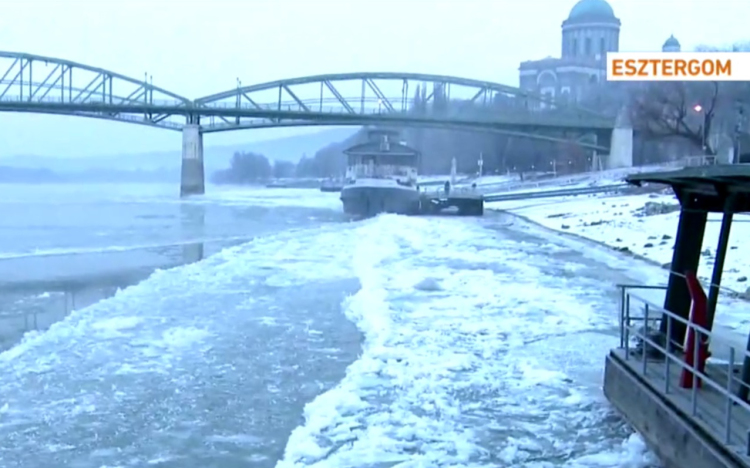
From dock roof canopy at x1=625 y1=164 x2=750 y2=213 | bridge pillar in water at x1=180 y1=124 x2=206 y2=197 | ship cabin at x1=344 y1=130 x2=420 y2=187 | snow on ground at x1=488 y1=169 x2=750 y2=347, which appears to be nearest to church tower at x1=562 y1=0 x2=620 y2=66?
bridge pillar in water at x1=180 y1=124 x2=206 y2=197

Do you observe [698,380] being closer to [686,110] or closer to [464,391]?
[464,391]

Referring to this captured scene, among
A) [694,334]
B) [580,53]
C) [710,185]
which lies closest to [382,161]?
[710,185]

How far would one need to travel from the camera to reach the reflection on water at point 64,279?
47.3 ft

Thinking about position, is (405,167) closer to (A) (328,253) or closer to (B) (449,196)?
(B) (449,196)

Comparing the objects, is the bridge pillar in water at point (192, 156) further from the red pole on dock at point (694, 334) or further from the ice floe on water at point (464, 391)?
the red pole on dock at point (694, 334)

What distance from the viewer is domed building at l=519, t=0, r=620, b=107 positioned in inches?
5531

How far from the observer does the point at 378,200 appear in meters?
60.4

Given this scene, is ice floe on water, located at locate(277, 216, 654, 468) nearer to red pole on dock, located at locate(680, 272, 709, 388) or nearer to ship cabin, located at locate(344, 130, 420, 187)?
red pole on dock, located at locate(680, 272, 709, 388)

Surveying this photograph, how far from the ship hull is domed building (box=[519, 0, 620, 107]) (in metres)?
84.2

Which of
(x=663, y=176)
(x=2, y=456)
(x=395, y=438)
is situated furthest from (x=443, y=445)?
(x=2, y=456)

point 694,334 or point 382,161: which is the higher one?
point 382,161

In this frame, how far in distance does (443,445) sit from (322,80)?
101725 mm

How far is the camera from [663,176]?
7.32 m

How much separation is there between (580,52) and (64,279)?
136 meters
